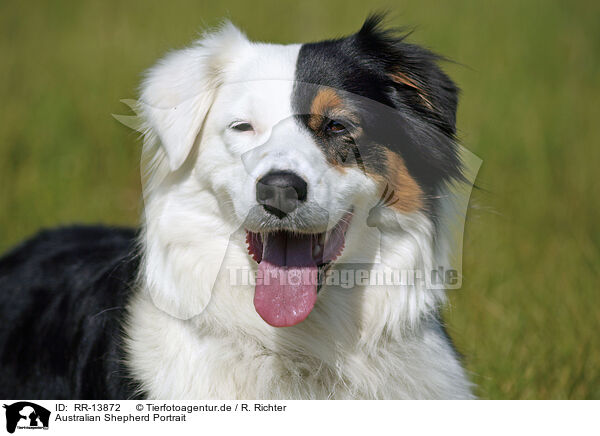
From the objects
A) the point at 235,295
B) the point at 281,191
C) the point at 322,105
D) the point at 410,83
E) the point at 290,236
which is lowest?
the point at 235,295

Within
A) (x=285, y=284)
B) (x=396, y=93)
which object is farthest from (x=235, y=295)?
(x=396, y=93)

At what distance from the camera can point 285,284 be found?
2.62 metres

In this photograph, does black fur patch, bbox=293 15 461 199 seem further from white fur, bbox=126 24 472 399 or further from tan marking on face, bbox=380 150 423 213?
white fur, bbox=126 24 472 399

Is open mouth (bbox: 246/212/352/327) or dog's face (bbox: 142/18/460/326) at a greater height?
dog's face (bbox: 142/18/460/326)

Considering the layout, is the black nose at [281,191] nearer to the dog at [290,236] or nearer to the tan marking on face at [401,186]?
the dog at [290,236]

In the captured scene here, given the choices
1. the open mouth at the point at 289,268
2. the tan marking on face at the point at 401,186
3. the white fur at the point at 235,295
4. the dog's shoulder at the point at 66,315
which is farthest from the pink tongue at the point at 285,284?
the dog's shoulder at the point at 66,315

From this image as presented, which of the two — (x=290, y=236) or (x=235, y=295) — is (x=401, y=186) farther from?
(x=235, y=295)

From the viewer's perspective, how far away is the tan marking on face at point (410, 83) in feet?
9.41

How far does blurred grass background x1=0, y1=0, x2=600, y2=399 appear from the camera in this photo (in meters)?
5.89

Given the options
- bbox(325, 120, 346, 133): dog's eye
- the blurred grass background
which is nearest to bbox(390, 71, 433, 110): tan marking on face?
bbox(325, 120, 346, 133): dog's eye

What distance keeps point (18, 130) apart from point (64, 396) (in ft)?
13.6

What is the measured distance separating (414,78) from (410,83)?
0.03 m

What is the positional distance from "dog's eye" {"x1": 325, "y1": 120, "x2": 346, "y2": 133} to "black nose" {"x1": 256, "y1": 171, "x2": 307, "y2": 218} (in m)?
0.35

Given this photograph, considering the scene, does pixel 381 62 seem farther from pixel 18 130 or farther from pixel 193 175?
pixel 18 130
